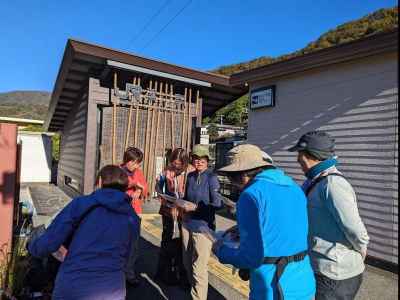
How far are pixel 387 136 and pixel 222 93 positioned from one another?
6904 mm

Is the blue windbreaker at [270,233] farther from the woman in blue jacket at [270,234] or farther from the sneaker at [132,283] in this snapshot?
the sneaker at [132,283]

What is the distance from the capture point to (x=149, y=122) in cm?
931

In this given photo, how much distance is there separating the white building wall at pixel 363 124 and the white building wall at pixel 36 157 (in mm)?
14164

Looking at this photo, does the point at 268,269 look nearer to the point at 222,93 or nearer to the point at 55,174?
the point at 222,93

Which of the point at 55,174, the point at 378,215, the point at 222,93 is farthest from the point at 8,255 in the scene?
the point at 55,174

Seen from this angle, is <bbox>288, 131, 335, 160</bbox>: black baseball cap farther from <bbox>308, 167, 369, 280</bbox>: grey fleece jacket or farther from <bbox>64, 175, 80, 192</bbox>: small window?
<bbox>64, 175, 80, 192</bbox>: small window

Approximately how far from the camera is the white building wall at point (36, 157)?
16391 millimetres

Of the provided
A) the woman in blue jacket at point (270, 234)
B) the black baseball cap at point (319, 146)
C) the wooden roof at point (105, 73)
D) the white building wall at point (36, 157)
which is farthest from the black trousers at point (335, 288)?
the white building wall at point (36, 157)

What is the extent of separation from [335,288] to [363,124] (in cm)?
422

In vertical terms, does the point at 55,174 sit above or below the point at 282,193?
below

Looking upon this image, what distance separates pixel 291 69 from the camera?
21.9ft

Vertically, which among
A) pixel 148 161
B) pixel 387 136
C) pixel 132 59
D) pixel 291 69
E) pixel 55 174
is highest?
pixel 132 59

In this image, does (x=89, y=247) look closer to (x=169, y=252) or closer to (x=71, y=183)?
(x=169, y=252)

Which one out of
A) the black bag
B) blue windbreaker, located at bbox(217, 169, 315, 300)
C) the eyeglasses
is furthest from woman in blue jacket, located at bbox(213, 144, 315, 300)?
the black bag
